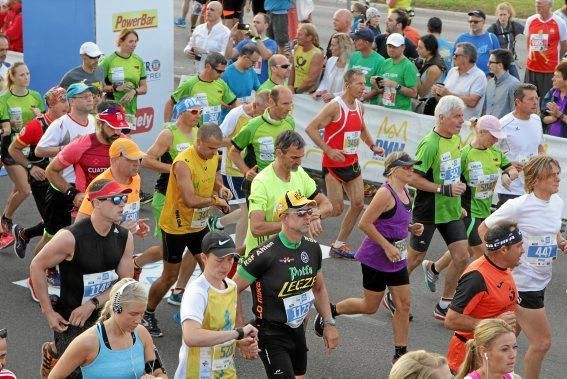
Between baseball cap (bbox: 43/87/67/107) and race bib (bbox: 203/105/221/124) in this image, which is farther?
race bib (bbox: 203/105/221/124)

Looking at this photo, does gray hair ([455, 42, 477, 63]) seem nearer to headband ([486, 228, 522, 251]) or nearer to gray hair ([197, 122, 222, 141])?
gray hair ([197, 122, 222, 141])

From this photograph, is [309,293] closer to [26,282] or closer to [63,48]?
[26,282]

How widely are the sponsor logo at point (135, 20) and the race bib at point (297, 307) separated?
8.81m

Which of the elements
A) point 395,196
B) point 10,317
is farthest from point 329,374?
point 10,317

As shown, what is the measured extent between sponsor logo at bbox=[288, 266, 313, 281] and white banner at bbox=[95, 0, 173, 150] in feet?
28.6

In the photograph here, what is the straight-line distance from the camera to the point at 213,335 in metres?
7.26

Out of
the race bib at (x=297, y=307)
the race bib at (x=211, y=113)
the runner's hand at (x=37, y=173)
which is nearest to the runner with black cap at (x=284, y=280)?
the race bib at (x=297, y=307)

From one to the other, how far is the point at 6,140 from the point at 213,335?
6.66 meters

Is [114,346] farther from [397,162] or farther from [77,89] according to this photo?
[77,89]

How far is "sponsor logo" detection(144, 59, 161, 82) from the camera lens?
1655 cm

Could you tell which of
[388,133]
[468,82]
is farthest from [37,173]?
[468,82]

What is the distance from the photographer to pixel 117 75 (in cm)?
1506

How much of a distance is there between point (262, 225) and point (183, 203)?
4.28 ft

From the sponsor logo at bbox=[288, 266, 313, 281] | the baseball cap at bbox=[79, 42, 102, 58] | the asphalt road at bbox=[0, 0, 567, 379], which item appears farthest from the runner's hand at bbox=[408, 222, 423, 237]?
the baseball cap at bbox=[79, 42, 102, 58]
